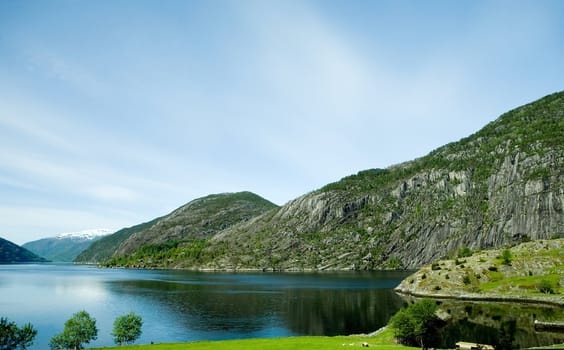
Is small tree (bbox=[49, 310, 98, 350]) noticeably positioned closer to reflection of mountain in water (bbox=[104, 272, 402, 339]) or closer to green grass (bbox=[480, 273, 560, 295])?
reflection of mountain in water (bbox=[104, 272, 402, 339])

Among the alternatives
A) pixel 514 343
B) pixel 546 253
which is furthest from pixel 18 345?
pixel 546 253

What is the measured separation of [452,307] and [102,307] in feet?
379

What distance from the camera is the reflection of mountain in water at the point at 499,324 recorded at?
73.6 meters

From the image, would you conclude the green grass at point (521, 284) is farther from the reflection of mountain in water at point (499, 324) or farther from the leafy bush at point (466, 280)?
the reflection of mountain in water at point (499, 324)

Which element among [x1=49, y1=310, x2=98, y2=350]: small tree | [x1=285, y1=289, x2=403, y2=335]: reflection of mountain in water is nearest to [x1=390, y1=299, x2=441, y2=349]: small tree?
[x1=285, y1=289, x2=403, y2=335]: reflection of mountain in water

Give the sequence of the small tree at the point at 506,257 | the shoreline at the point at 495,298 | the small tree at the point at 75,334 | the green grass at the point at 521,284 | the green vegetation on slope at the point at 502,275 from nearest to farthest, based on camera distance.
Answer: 1. the small tree at the point at 75,334
2. the shoreline at the point at 495,298
3. the green grass at the point at 521,284
4. the green vegetation on slope at the point at 502,275
5. the small tree at the point at 506,257

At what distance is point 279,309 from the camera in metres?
125

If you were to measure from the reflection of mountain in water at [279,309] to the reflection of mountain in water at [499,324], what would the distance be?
18771 millimetres

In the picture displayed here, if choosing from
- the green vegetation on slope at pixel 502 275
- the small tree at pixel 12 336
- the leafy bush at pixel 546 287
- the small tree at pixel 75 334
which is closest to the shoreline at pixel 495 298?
the green vegetation on slope at pixel 502 275

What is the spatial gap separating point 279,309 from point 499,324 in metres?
62.4

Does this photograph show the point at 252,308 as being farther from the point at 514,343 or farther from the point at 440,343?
the point at 514,343

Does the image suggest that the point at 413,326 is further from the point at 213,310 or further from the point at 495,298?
the point at 213,310

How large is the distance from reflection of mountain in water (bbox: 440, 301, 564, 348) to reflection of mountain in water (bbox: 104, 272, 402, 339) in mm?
18771

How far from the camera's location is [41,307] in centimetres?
13762
